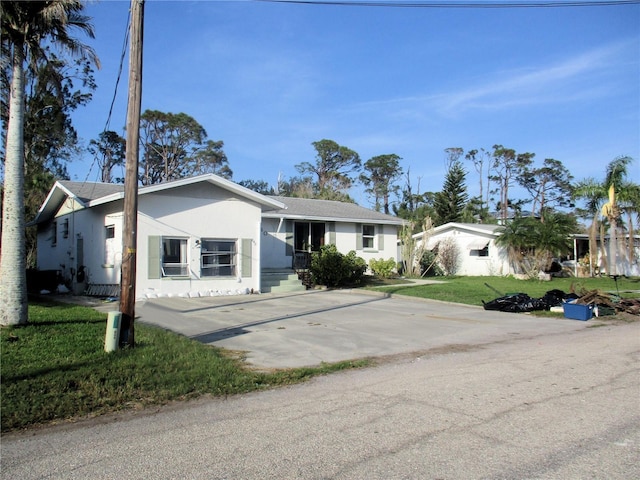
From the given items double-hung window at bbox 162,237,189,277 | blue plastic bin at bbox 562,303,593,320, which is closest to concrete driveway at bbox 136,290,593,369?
blue plastic bin at bbox 562,303,593,320

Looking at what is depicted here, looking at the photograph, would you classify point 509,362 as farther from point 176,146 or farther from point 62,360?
point 176,146

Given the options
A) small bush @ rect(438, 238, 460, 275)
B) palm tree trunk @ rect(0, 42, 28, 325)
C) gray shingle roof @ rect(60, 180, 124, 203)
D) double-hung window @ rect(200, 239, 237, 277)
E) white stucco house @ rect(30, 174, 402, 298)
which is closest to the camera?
palm tree trunk @ rect(0, 42, 28, 325)

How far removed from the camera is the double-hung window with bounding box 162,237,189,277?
17469 millimetres

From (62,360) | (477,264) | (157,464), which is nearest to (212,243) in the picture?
(62,360)

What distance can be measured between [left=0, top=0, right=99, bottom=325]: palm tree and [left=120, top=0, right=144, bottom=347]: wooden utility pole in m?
3.33

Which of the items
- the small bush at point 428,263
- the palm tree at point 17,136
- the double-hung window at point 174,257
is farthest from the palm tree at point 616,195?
the palm tree at point 17,136

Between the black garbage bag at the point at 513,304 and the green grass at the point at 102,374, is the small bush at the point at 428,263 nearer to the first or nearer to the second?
the black garbage bag at the point at 513,304

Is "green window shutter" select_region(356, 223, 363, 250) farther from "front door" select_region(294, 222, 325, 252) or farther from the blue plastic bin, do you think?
the blue plastic bin

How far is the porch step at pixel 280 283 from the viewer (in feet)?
66.2

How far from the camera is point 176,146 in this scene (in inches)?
1852

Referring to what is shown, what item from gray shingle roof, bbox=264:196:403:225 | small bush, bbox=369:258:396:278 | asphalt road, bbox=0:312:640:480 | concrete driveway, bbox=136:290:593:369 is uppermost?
gray shingle roof, bbox=264:196:403:225

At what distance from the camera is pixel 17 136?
1002 cm

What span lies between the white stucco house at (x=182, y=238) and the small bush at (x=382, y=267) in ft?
11.5

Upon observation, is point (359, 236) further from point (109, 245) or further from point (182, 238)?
point (109, 245)
